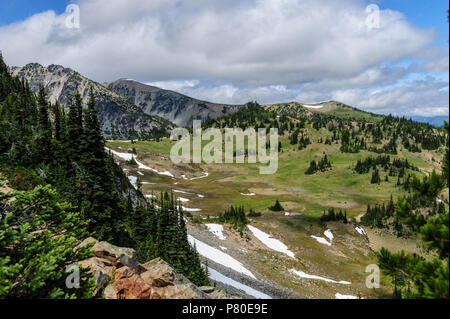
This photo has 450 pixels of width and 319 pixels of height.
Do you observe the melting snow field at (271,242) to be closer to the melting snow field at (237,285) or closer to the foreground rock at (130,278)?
the melting snow field at (237,285)

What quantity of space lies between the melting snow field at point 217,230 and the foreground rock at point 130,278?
57687mm

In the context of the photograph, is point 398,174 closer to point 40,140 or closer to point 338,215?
point 338,215

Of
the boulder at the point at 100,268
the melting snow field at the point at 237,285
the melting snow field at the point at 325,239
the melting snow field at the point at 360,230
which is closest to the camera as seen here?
the boulder at the point at 100,268

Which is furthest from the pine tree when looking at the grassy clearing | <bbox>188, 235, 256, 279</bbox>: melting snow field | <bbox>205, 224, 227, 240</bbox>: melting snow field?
<bbox>205, 224, 227, 240</bbox>: melting snow field

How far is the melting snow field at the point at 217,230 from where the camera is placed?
234ft

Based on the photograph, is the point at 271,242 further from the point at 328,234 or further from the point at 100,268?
the point at 100,268

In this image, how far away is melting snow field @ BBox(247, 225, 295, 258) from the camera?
225 feet

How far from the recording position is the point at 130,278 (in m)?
12.4

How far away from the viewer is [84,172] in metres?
27.5

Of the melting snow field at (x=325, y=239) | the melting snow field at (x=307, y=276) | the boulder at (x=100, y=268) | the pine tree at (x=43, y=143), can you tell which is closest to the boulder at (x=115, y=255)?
the boulder at (x=100, y=268)

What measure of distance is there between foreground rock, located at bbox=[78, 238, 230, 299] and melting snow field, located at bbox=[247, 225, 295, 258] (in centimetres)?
5902

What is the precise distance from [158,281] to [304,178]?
622 ft

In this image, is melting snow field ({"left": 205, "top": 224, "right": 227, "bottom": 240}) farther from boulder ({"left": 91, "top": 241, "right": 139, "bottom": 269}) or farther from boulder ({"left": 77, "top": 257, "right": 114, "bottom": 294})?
boulder ({"left": 77, "top": 257, "right": 114, "bottom": 294})
